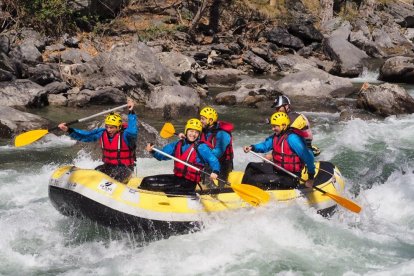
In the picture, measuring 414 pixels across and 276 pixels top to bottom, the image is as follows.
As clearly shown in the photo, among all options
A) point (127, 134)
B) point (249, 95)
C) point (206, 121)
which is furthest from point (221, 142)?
point (249, 95)

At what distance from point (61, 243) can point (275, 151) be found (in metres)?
2.84

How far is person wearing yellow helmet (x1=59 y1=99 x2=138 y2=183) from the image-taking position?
6379 millimetres

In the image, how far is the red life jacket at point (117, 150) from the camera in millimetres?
6422

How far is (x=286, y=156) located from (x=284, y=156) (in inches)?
1.0

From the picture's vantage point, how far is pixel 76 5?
1956 cm

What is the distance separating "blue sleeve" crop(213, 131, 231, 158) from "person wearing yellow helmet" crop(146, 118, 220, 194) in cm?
42

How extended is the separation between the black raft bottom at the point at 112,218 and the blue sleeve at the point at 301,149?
149cm

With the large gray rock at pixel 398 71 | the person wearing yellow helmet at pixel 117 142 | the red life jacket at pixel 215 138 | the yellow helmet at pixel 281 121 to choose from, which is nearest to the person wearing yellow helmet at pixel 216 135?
the red life jacket at pixel 215 138

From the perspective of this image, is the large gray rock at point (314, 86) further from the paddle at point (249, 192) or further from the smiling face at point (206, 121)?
the paddle at point (249, 192)

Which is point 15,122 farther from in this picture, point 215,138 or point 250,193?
point 250,193

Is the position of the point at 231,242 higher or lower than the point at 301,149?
lower

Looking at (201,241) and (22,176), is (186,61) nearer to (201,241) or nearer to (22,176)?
(22,176)

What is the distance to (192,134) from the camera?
6.17 meters

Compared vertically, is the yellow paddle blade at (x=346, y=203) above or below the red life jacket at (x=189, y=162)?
below
